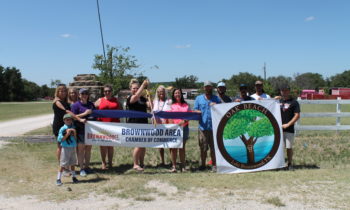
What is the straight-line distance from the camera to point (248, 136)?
21.1ft

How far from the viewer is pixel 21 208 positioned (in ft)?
14.5

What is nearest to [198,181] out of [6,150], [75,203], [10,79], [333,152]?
[75,203]

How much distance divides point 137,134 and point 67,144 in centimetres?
138

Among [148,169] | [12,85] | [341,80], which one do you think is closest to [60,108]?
[148,169]

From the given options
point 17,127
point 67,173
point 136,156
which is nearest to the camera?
point 67,173

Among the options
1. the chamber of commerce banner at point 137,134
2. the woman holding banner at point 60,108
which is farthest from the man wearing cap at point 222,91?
the woman holding banner at point 60,108

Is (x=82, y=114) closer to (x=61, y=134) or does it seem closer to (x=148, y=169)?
(x=61, y=134)

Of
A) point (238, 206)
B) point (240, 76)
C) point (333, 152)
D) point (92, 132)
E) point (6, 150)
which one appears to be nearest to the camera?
point (238, 206)

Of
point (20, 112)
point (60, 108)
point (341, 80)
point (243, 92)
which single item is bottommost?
point (20, 112)

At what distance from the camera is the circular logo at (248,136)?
6.32m

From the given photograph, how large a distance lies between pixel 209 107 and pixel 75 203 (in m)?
3.07

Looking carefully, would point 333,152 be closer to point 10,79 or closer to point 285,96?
point 285,96

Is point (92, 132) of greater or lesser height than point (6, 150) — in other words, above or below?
above

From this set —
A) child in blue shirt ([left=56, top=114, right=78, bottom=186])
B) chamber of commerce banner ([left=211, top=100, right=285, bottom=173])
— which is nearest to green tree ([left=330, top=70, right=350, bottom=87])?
chamber of commerce banner ([left=211, top=100, right=285, bottom=173])
